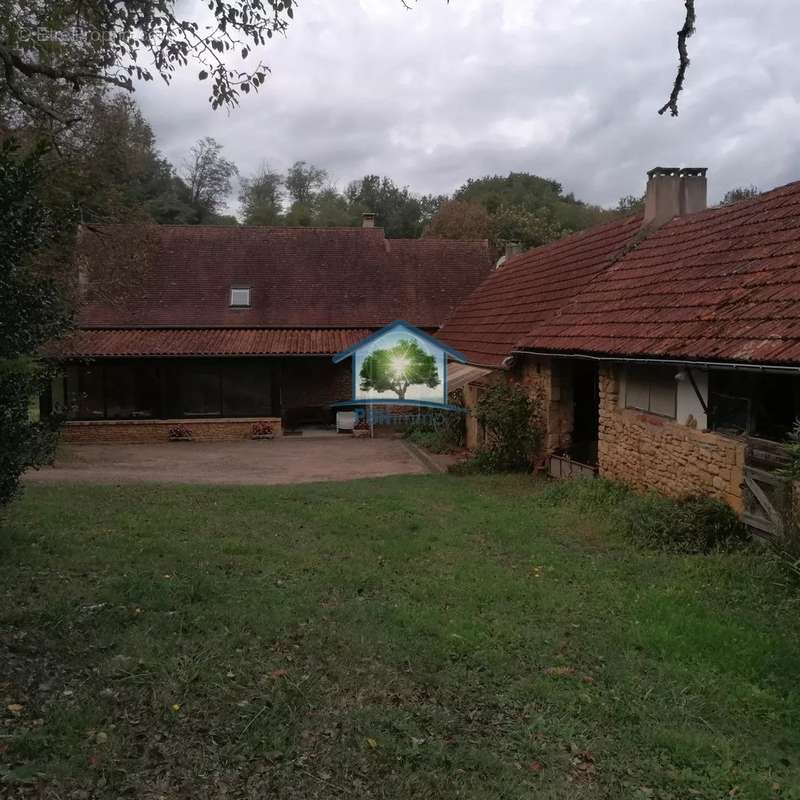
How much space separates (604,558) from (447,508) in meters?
3.13

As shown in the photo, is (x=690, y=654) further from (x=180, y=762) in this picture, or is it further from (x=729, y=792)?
(x=180, y=762)

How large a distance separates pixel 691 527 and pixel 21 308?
713cm

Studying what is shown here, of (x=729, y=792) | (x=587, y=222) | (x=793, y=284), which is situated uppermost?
(x=587, y=222)

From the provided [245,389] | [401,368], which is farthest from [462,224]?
[401,368]

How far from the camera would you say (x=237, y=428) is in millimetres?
19906

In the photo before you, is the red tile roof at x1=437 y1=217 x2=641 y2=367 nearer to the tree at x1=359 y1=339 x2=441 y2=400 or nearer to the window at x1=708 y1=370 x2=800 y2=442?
the tree at x1=359 y1=339 x2=441 y2=400

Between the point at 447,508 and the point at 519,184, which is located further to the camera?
the point at 519,184

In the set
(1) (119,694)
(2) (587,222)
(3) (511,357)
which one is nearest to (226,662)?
(1) (119,694)

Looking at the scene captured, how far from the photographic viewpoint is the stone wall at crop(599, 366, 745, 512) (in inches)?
307

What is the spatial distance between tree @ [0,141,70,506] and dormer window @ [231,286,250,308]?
1651 centimetres

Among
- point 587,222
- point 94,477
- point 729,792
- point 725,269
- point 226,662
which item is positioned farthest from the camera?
point 587,222

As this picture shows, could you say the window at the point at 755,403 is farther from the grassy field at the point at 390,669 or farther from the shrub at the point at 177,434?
the shrub at the point at 177,434

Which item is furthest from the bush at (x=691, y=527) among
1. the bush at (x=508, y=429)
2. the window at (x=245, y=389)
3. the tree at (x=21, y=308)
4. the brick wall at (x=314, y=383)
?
the window at (x=245, y=389)

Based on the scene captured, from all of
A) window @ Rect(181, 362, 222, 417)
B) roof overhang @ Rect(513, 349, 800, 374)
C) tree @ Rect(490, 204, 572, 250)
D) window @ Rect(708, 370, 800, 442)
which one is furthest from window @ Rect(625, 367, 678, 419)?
tree @ Rect(490, 204, 572, 250)
